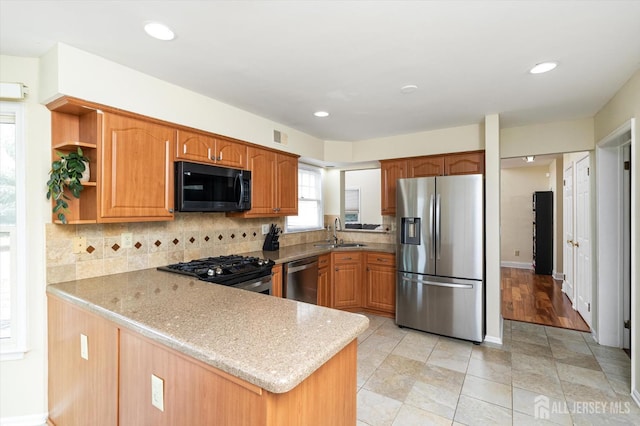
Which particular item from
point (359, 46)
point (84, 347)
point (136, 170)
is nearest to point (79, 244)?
point (136, 170)

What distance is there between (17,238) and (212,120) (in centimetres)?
160

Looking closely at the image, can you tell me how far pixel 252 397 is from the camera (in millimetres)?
931

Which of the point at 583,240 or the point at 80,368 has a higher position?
the point at 583,240

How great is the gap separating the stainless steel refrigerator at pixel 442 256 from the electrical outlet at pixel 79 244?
2969 millimetres

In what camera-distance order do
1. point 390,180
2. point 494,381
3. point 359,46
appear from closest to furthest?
point 359,46 < point 494,381 < point 390,180

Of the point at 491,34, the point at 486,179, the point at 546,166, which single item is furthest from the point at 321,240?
the point at 546,166

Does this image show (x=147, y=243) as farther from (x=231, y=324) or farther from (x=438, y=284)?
(x=438, y=284)

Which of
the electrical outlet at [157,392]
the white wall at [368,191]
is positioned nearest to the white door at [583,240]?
the white wall at [368,191]

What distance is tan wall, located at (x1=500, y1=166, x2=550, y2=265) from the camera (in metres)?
6.98

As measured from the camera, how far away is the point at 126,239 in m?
2.37

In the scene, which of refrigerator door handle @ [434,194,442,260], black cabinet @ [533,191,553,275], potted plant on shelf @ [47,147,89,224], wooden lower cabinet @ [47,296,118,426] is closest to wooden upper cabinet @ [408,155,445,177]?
refrigerator door handle @ [434,194,442,260]

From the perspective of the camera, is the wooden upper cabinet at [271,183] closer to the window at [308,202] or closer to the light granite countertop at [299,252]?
the light granite countertop at [299,252]

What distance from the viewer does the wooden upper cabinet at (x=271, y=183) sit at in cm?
317

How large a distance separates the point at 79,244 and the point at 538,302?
18.5ft
